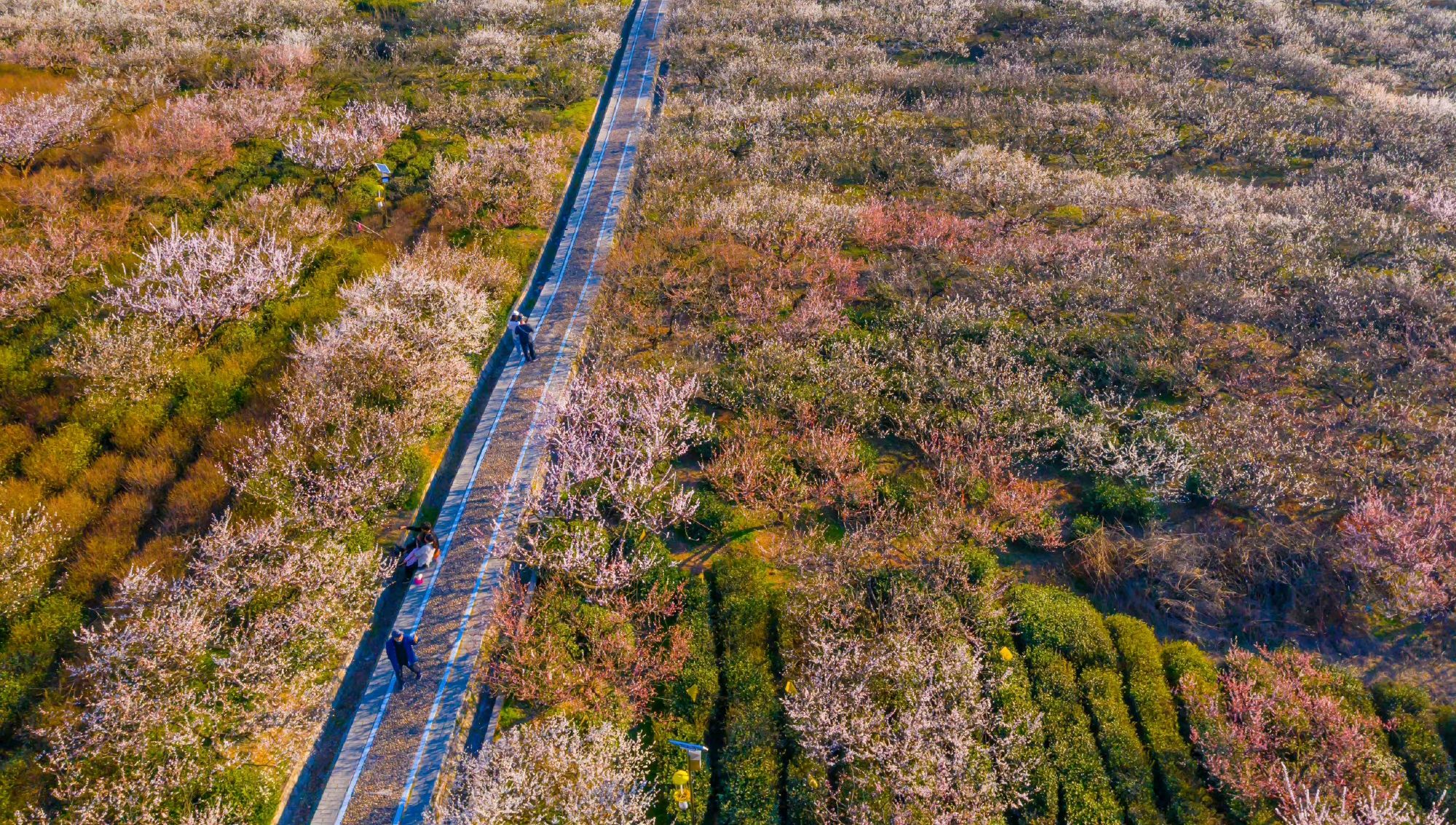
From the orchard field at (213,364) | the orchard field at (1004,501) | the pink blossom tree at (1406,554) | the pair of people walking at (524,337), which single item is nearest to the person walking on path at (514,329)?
the pair of people walking at (524,337)

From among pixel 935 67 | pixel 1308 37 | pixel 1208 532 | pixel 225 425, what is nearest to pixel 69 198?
pixel 225 425

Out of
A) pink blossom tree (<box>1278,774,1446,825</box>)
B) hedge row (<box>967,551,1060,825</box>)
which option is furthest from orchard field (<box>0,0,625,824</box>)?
pink blossom tree (<box>1278,774,1446,825</box>)

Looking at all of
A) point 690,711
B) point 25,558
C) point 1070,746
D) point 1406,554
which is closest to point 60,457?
point 25,558

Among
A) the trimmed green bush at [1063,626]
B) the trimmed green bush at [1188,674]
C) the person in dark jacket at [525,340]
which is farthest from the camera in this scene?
the person in dark jacket at [525,340]

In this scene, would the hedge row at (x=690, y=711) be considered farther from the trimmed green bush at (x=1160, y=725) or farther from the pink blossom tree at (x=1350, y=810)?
the pink blossom tree at (x=1350, y=810)

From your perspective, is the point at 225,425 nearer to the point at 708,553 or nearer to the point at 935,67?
the point at 708,553

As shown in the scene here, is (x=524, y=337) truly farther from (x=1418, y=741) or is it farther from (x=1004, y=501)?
(x=1418, y=741)

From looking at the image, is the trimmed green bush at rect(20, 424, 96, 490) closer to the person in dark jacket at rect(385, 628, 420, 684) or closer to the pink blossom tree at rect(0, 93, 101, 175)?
the person in dark jacket at rect(385, 628, 420, 684)
